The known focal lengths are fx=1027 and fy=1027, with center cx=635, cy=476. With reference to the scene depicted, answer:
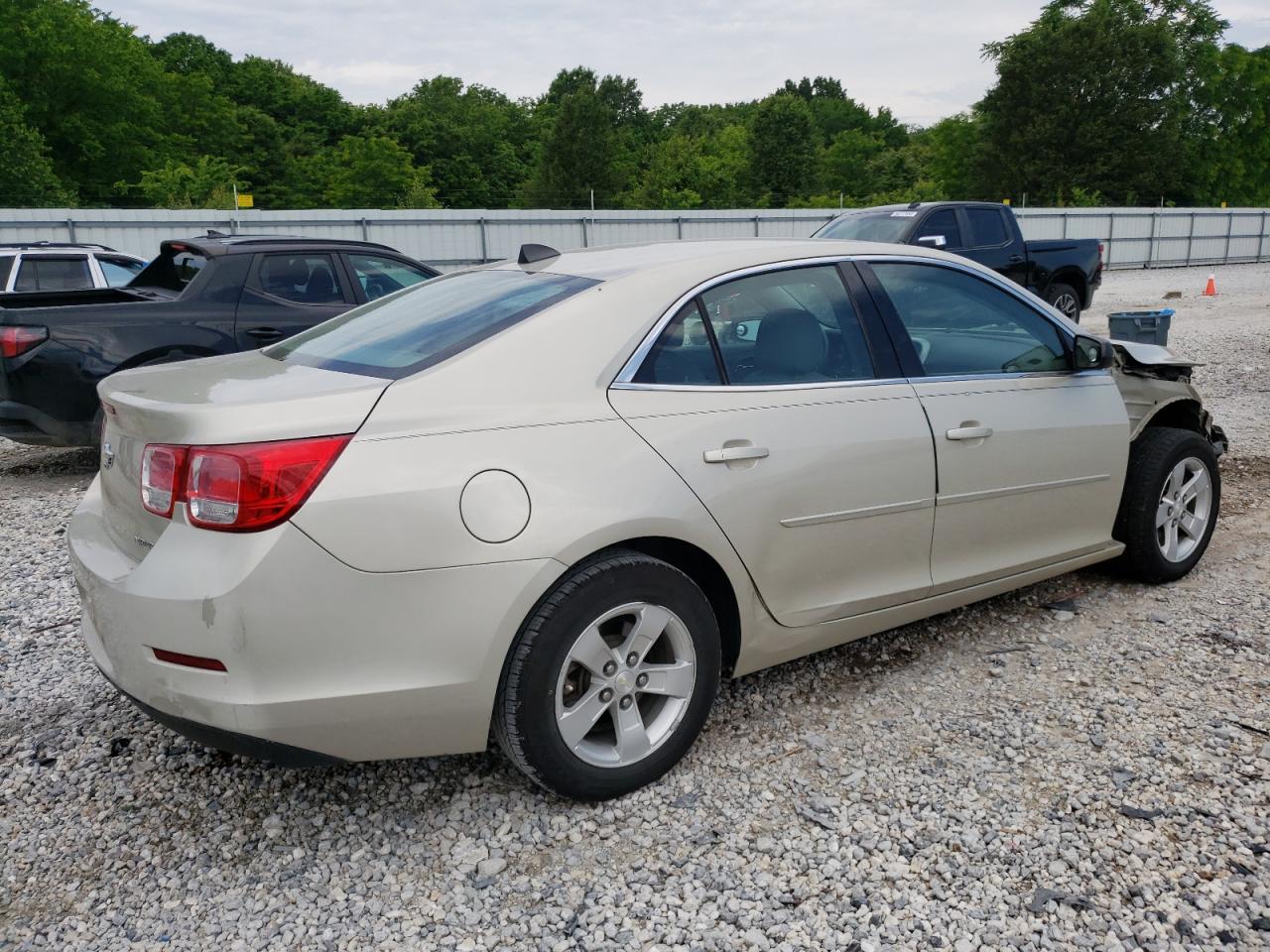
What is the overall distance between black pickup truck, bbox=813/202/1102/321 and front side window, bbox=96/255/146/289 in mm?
7702

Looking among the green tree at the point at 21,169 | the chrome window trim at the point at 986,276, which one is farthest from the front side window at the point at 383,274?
the green tree at the point at 21,169

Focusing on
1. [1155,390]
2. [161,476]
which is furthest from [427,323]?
[1155,390]

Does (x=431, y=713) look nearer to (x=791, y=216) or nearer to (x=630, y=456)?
(x=630, y=456)

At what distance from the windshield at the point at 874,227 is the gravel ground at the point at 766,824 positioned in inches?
343

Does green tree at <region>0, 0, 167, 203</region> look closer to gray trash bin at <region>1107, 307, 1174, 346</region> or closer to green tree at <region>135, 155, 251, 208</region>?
green tree at <region>135, 155, 251, 208</region>

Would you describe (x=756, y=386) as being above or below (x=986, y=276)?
below

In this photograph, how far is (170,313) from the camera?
6.84m

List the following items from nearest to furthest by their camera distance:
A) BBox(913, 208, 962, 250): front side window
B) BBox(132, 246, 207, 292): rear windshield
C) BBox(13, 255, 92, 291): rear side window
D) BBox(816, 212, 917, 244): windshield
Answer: BBox(132, 246, 207, 292): rear windshield → BBox(13, 255, 92, 291): rear side window → BBox(816, 212, 917, 244): windshield → BBox(913, 208, 962, 250): front side window

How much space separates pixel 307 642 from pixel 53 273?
9803mm

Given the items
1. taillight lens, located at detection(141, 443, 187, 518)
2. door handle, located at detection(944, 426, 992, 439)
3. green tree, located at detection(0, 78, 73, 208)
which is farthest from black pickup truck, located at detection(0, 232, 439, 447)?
green tree, located at detection(0, 78, 73, 208)

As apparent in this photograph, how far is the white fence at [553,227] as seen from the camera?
20.7 metres

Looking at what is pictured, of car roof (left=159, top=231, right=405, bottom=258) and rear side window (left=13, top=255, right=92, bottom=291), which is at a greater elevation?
car roof (left=159, top=231, right=405, bottom=258)

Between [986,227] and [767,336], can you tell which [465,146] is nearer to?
[986,227]

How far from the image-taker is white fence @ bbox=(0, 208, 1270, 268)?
2072cm
